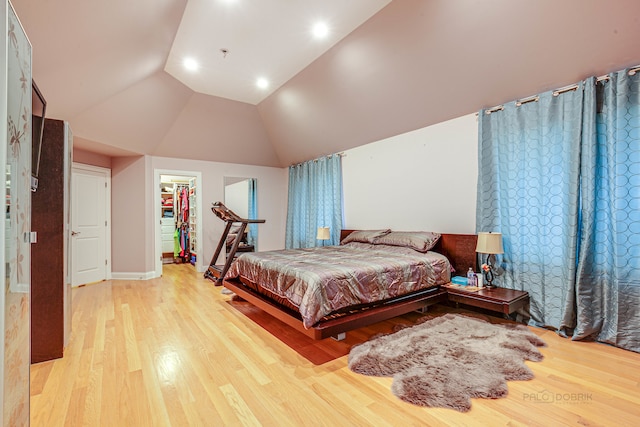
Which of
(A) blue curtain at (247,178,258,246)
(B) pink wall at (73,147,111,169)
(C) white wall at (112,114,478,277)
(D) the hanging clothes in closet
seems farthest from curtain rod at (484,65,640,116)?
(D) the hanging clothes in closet

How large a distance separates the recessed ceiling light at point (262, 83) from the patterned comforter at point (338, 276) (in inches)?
104

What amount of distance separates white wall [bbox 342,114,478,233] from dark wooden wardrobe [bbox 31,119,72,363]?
12.5 feet

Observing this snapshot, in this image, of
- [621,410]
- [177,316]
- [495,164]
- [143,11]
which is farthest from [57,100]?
[621,410]

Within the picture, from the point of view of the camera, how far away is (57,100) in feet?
10.5

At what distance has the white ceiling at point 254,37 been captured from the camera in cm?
277

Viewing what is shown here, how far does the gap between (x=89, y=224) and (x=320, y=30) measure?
4814mm

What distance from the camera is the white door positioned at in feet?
15.5

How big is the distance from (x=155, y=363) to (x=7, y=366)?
1.38 metres

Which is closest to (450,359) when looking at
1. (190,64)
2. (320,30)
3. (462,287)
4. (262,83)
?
(462,287)

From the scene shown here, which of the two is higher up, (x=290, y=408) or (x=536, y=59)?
(x=536, y=59)

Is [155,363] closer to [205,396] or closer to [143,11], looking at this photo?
[205,396]

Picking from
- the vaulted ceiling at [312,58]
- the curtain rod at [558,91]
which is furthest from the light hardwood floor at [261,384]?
the vaulted ceiling at [312,58]

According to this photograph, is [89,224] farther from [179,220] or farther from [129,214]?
[179,220]

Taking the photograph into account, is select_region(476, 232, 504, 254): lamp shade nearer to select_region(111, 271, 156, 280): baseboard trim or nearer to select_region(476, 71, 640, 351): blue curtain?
select_region(476, 71, 640, 351): blue curtain
